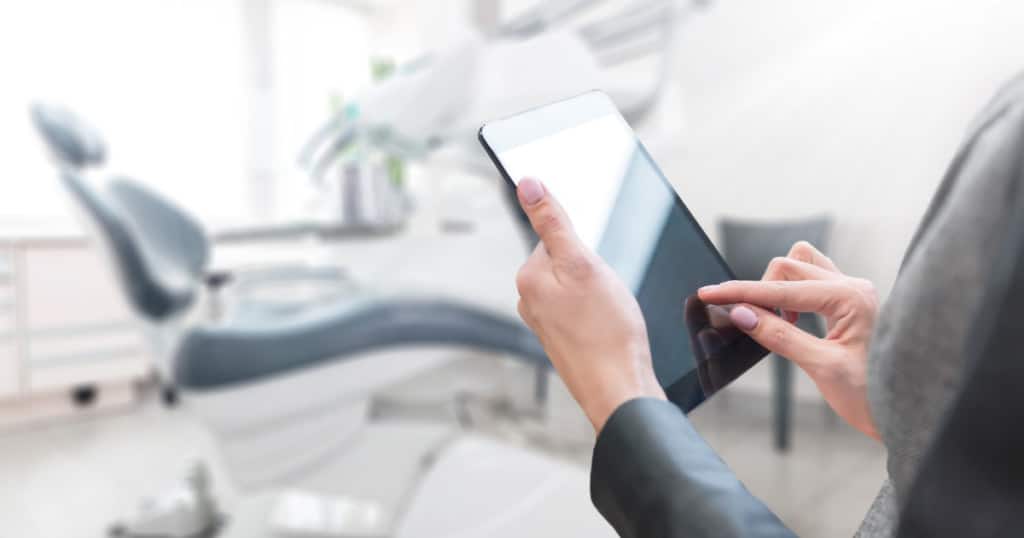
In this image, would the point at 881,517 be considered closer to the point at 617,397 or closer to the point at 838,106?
the point at 617,397

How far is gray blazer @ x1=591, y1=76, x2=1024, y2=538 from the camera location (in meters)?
0.15

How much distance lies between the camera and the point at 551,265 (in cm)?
24

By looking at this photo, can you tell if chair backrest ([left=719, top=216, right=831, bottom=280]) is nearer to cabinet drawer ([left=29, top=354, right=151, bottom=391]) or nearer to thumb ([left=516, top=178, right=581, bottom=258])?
thumb ([left=516, top=178, right=581, bottom=258])

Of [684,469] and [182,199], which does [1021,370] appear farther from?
[182,199]

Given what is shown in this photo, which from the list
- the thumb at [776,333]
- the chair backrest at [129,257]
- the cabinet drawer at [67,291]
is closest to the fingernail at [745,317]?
the thumb at [776,333]

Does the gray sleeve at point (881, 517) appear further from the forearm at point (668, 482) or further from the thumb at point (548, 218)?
the thumb at point (548, 218)

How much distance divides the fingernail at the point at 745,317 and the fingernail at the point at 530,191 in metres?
0.09

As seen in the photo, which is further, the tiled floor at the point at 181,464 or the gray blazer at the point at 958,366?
the tiled floor at the point at 181,464

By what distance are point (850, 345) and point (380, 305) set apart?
0.82 m

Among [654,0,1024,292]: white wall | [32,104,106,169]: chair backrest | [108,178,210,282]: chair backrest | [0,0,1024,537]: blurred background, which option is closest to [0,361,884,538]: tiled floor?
[0,0,1024,537]: blurred background

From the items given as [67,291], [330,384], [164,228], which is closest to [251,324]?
[330,384]

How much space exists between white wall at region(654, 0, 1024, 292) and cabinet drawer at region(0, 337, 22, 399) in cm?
246

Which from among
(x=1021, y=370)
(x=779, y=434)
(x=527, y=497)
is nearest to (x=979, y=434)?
(x=1021, y=370)

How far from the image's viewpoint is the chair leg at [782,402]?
35 centimetres
